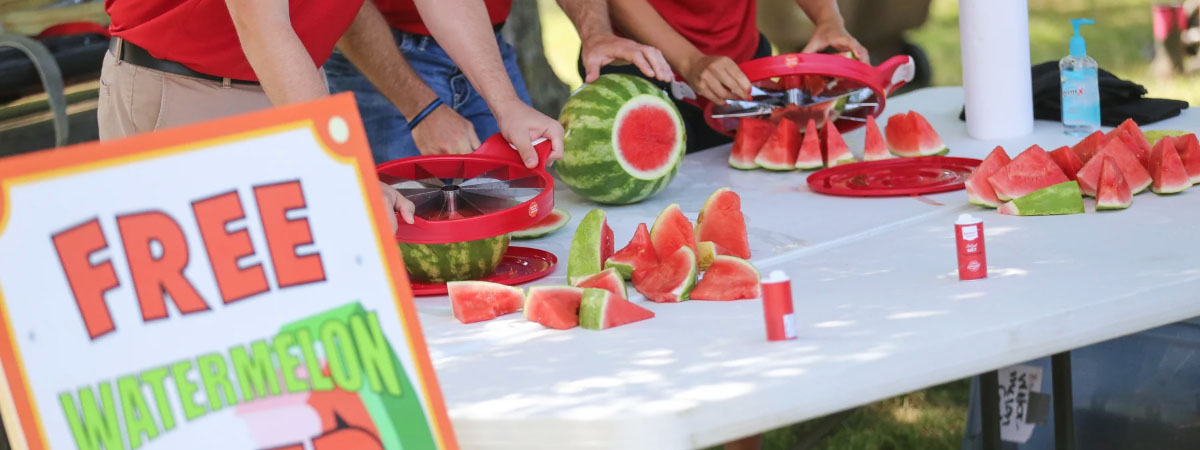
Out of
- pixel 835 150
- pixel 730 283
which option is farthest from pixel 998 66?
pixel 730 283

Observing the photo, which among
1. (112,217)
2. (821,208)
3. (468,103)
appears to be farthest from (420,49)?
(112,217)

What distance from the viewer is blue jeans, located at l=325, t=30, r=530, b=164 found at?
3.87 metres

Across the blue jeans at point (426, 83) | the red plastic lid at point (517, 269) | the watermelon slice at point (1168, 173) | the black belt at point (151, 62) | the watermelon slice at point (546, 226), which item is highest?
the black belt at point (151, 62)

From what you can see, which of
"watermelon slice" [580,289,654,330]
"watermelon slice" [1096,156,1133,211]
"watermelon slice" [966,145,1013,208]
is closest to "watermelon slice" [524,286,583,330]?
"watermelon slice" [580,289,654,330]

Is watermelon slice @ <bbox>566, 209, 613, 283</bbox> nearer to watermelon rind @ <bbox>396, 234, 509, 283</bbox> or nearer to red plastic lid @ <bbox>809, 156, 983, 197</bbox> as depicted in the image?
watermelon rind @ <bbox>396, 234, 509, 283</bbox>

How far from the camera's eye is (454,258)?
2537 millimetres

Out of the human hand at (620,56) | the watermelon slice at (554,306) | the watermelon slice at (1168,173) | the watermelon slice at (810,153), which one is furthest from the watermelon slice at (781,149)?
the watermelon slice at (554,306)

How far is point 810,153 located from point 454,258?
4.54 feet

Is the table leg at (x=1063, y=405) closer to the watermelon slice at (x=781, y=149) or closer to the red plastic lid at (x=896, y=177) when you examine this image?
the red plastic lid at (x=896, y=177)

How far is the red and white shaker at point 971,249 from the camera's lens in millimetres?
2182

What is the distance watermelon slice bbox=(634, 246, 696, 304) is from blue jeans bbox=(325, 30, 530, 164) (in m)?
1.63

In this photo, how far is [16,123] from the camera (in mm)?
5668

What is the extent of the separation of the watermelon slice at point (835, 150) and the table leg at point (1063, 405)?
122 centimetres

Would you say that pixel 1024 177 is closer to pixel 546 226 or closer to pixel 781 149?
pixel 781 149
